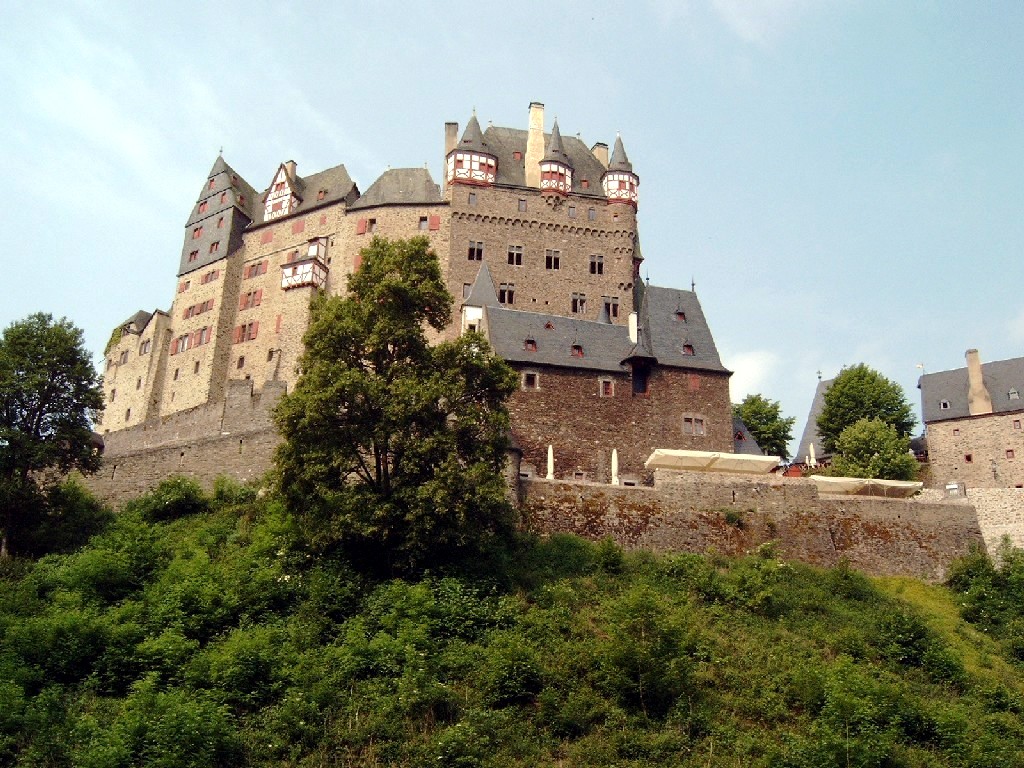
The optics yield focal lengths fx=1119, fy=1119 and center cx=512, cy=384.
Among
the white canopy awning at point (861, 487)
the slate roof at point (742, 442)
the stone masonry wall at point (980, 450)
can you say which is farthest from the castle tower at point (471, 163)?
the white canopy awning at point (861, 487)

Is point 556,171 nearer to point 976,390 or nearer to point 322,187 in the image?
point 322,187

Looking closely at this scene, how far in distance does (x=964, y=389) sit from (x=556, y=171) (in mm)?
22571

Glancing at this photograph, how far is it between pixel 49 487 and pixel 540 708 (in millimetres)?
20311

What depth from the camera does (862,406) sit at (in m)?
54.8

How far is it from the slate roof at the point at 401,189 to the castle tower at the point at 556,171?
555cm

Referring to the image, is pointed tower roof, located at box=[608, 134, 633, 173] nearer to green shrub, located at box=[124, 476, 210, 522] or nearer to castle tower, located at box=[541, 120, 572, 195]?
castle tower, located at box=[541, 120, 572, 195]

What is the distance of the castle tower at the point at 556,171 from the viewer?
56.9 metres

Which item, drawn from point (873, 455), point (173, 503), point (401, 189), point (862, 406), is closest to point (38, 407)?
point (173, 503)

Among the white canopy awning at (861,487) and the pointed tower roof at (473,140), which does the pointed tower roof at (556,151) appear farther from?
the white canopy awning at (861,487)

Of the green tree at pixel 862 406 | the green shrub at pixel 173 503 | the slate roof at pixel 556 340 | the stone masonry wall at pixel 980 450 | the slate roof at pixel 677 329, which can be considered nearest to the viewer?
the green shrub at pixel 173 503

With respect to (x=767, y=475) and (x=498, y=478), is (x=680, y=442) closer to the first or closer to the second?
(x=767, y=475)

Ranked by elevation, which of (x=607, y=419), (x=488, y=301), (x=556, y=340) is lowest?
(x=607, y=419)

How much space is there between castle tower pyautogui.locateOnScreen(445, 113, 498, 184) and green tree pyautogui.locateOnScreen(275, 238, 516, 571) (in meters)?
27.6

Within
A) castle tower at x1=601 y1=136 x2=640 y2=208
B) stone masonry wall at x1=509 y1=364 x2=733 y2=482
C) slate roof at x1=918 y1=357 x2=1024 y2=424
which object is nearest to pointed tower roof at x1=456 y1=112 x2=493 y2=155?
castle tower at x1=601 y1=136 x2=640 y2=208
